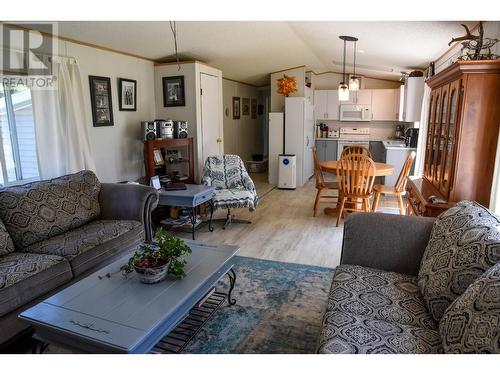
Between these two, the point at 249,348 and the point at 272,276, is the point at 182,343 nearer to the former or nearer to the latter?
the point at 249,348

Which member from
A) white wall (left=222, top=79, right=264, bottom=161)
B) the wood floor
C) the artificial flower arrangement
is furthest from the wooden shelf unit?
the artificial flower arrangement

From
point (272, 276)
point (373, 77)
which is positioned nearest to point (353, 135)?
point (373, 77)

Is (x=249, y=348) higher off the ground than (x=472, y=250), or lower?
lower

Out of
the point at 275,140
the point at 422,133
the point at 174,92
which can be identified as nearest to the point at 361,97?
the point at 275,140

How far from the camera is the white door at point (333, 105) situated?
26.9 ft

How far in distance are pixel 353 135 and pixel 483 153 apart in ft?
20.5

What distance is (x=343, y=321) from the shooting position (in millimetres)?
1613

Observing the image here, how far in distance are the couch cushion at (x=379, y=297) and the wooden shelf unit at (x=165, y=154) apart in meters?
2.84

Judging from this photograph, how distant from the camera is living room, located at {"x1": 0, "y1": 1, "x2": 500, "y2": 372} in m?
1.59

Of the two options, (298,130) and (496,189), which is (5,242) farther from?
(298,130)

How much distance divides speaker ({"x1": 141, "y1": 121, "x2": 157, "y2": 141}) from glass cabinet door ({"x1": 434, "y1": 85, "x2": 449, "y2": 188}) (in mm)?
3125

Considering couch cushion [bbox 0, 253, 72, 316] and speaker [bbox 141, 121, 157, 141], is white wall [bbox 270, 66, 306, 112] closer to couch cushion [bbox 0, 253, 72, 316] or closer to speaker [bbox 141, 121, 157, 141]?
speaker [bbox 141, 121, 157, 141]

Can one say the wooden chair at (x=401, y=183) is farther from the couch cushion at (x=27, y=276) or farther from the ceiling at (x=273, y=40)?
the couch cushion at (x=27, y=276)

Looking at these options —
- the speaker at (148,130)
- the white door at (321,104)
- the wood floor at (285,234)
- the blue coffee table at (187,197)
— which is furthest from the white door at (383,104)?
the speaker at (148,130)
